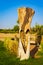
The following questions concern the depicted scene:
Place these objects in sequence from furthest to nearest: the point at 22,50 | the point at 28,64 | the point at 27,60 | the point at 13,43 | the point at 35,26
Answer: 1. the point at 35,26
2. the point at 13,43
3. the point at 22,50
4. the point at 27,60
5. the point at 28,64

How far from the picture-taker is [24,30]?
37.4 feet

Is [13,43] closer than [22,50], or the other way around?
[22,50]

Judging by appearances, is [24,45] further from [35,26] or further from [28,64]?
[35,26]

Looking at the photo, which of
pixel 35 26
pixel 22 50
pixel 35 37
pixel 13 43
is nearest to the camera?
pixel 22 50

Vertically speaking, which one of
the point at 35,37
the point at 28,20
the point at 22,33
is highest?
the point at 28,20

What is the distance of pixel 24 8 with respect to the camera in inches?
432

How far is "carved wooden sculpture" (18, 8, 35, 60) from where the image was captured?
11.0m

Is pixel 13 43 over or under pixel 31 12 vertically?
under

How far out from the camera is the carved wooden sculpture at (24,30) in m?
11.0

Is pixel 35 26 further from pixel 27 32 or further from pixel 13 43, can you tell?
pixel 27 32

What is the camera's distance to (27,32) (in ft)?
37.5

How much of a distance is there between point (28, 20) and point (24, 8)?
0.79 m

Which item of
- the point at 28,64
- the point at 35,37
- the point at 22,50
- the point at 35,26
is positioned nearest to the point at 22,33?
the point at 22,50

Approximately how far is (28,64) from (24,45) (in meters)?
2.18
